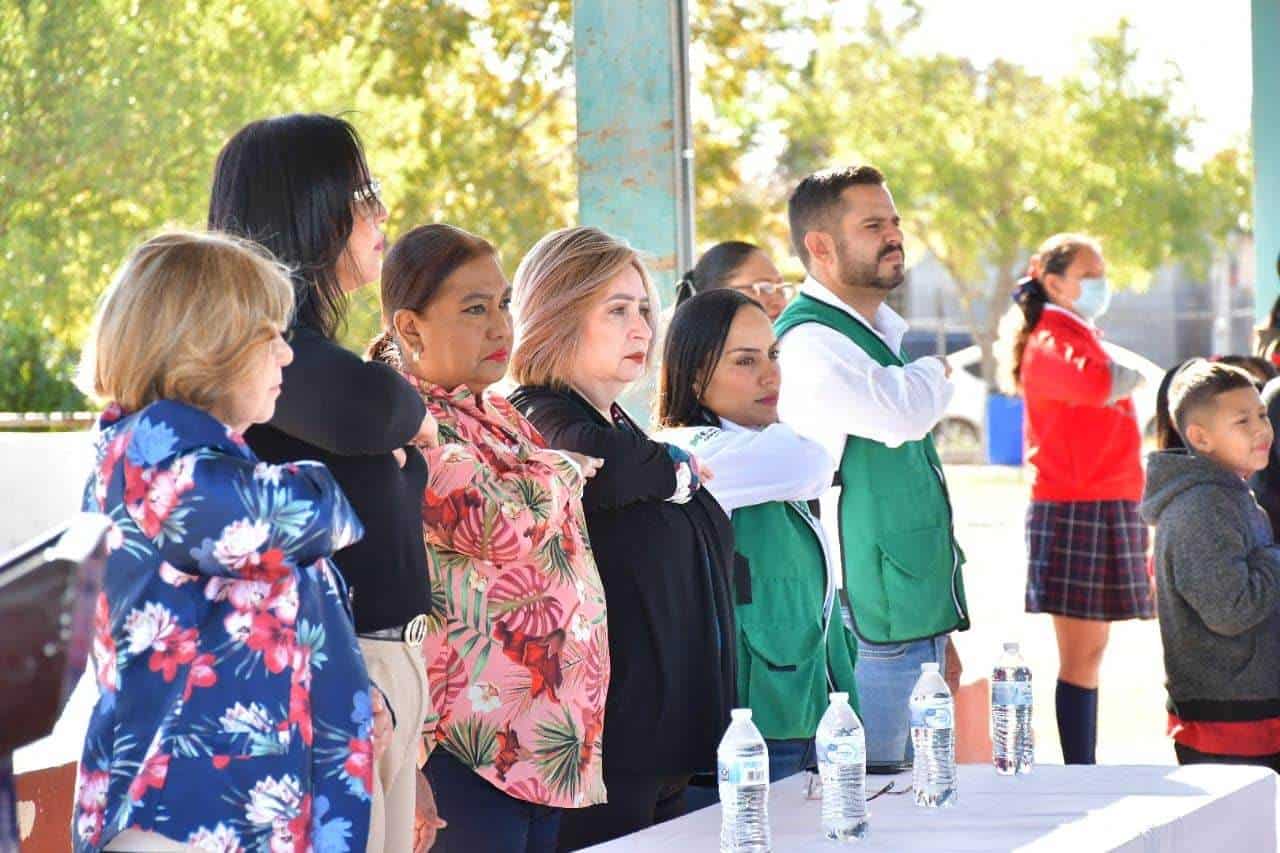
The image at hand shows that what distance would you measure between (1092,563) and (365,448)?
3391mm

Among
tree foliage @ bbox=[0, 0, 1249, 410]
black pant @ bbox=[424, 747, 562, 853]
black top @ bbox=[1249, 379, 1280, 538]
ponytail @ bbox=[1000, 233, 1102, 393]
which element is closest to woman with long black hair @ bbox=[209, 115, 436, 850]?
black pant @ bbox=[424, 747, 562, 853]

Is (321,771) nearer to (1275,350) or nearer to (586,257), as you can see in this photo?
(586,257)

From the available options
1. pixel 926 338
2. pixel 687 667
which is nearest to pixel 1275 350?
pixel 687 667

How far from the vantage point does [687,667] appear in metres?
3.06

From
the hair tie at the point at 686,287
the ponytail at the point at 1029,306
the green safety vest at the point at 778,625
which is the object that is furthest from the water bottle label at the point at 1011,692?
the ponytail at the point at 1029,306

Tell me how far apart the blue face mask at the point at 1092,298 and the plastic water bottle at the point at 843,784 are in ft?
11.2

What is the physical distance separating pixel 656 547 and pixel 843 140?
77.8ft

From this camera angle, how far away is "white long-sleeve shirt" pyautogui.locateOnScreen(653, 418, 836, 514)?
3301 millimetres

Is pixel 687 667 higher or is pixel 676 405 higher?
pixel 676 405

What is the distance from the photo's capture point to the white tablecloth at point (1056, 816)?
8.67 feet

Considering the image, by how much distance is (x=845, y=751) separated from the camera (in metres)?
2.71

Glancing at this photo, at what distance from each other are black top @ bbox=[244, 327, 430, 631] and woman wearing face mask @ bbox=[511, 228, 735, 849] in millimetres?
532

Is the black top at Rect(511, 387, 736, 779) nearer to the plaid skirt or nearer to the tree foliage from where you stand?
the plaid skirt

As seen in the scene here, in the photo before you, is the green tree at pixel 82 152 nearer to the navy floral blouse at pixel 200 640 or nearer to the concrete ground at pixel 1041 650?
the concrete ground at pixel 1041 650
